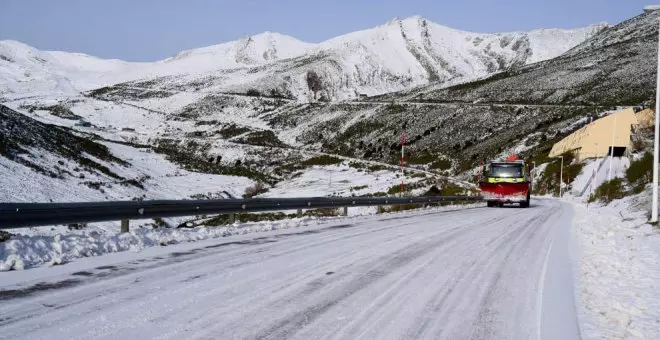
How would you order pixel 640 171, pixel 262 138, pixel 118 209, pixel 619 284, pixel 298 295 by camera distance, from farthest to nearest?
1. pixel 262 138
2. pixel 640 171
3. pixel 118 209
4. pixel 619 284
5. pixel 298 295

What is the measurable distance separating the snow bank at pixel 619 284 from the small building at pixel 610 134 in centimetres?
5449

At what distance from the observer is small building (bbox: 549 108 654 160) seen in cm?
6456

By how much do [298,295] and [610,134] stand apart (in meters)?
70.1

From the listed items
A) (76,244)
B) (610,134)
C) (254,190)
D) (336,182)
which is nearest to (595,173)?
(610,134)

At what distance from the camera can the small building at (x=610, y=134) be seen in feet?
212

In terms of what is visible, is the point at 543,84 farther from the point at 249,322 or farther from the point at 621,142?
the point at 249,322

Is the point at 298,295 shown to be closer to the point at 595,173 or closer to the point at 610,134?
the point at 595,173

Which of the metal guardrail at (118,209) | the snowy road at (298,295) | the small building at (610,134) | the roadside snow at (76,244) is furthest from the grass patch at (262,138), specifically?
the snowy road at (298,295)

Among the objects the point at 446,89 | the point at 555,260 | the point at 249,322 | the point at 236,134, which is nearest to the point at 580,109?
the point at 446,89

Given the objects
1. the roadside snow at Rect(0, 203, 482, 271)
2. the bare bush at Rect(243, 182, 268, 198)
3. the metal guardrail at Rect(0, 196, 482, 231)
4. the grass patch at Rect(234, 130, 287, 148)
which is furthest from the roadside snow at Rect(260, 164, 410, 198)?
the grass patch at Rect(234, 130, 287, 148)

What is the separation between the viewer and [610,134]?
66750mm

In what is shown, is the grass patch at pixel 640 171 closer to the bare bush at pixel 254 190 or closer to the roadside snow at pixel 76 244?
the bare bush at pixel 254 190

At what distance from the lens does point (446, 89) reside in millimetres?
159375

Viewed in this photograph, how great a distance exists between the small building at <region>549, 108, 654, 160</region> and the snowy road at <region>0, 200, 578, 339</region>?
60352mm
